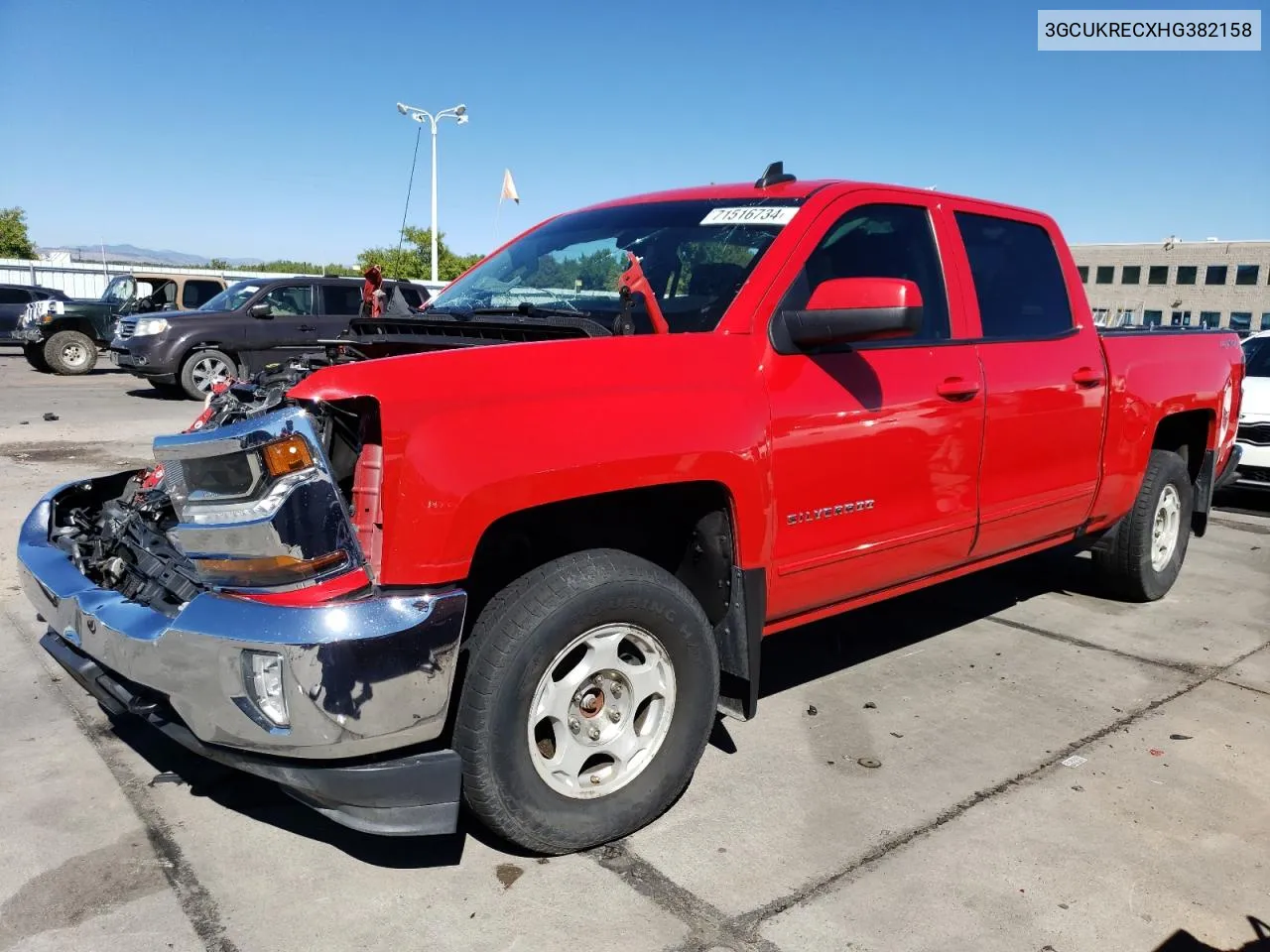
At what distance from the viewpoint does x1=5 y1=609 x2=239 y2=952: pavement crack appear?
7.93 feet

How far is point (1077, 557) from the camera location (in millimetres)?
6410

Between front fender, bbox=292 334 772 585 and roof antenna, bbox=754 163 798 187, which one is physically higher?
roof antenna, bbox=754 163 798 187

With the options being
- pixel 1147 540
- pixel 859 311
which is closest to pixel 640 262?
pixel 859 311

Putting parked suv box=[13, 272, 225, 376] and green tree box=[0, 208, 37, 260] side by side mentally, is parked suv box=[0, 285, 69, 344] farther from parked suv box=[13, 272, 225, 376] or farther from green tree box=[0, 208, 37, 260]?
green tree box=[0, 208, 37, 260]

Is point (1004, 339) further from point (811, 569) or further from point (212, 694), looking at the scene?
point (212, 694)

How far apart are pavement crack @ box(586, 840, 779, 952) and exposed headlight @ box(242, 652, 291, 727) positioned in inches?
40.9

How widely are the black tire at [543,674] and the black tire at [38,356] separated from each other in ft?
60.7

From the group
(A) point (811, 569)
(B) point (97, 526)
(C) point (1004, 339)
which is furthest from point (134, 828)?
(C) point (1004, 339)

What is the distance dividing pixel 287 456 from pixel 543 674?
85 centimetres

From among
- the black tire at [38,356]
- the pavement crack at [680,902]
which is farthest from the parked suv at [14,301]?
the pavement crack at [680,902]

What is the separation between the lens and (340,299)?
571 inches

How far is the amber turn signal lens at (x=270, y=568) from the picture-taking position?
228 cm

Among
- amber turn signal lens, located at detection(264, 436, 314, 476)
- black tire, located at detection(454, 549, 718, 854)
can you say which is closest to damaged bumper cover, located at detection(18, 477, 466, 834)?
black tire, located at detection(454, 549, 718, 854)

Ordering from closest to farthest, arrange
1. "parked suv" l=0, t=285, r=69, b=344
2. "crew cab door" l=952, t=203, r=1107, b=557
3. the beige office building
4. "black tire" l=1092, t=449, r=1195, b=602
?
"crew cab door" l=952, t=203, r=1107, b=557, "black tire" l=1092, t=449, r=1195, b=602, "parked suv" l=0, t=285, r=69, b=344, the beige office building
